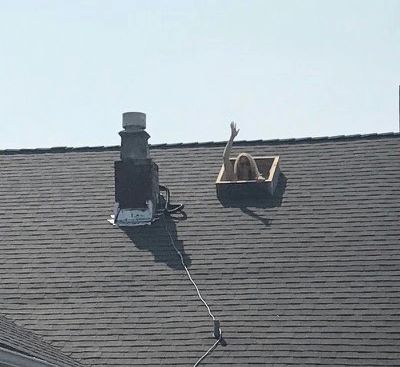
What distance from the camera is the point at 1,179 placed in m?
19.6

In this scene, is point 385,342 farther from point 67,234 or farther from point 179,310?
point 67,234

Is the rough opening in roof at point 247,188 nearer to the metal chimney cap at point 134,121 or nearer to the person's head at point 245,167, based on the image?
the person's head at point 245,167

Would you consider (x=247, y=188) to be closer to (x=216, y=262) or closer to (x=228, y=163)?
(x=228, y=163)

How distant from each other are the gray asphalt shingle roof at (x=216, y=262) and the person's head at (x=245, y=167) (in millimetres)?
459

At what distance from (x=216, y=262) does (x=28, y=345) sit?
3512 millimetres

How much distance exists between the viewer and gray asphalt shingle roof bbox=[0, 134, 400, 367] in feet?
48.4

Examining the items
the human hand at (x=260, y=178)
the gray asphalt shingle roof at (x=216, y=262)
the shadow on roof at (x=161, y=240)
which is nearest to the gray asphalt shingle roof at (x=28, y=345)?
the gray asphalt shingle roof at (x=216, y=262)

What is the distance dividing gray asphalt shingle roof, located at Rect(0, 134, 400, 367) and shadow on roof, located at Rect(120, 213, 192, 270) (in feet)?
0.09

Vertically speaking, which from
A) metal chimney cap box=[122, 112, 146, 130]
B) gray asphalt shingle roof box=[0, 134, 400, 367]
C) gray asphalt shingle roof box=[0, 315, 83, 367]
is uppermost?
metal chimney cap box=[122, 112, 146, 130]

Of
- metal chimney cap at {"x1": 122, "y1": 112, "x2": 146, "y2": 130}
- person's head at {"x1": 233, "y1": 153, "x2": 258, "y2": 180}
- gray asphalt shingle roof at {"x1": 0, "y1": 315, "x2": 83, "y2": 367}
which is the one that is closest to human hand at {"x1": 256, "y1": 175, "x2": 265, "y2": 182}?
person's head at {"x1": 233, "y1": 153, "x2": 258, "y2": 180}

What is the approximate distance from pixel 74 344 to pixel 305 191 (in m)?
4.73

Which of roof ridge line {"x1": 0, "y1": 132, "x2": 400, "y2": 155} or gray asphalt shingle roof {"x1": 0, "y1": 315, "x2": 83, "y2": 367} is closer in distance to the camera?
gray asphalt shingle roof {"x1": 0, "y1": 315, "x2": 83, "y2": 367}

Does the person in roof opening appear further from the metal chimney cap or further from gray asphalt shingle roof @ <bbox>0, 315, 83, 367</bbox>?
gray asphalt shingle roof @ <bbox>0, 315, 83, 367</bbox>

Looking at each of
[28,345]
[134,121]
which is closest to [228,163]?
[134,121]
